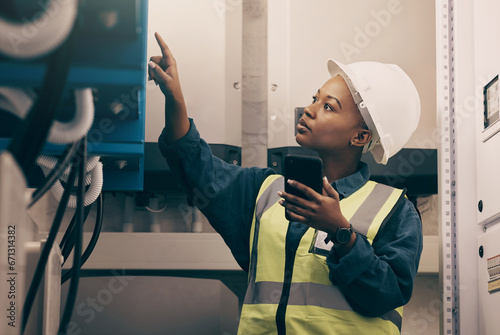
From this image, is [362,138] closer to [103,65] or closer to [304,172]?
[304,172]

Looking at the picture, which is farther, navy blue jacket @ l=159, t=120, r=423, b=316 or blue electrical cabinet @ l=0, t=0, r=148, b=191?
navy blue jacket @ l=159, t=120, r=423, b=316

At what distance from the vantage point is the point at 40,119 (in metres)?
0.58

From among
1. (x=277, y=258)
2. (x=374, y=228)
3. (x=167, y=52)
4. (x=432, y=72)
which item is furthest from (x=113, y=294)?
Result: (x=432, y=72)

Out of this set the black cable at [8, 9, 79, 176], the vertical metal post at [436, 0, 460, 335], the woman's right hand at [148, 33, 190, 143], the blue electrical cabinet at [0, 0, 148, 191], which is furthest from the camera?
the vertical metal post at [436, 0, 460, 335]

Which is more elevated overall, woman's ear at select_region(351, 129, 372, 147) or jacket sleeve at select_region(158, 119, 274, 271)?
woman's ear at select_region(351, 129, 372, 147)

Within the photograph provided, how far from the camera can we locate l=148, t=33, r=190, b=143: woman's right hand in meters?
1.06

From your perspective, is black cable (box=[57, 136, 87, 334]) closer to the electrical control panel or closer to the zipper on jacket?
the zipper on jacket

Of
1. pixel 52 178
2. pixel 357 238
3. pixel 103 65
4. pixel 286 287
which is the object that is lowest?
pixel 286 287

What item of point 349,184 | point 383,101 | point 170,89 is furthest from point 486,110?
point 170,89

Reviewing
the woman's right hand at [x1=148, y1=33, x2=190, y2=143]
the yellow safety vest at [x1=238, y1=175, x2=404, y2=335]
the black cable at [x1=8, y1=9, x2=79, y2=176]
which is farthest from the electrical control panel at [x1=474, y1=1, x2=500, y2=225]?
the black cable at [x1=8, y1=9, x2=79, y2=176]

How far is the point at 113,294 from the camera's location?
6.15 ft

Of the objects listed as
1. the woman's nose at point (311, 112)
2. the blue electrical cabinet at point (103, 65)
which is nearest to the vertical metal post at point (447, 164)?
the woman's nose at point (311, 112)

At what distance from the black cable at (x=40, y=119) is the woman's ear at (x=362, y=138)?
3.21 ft

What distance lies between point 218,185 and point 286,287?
27 cm
